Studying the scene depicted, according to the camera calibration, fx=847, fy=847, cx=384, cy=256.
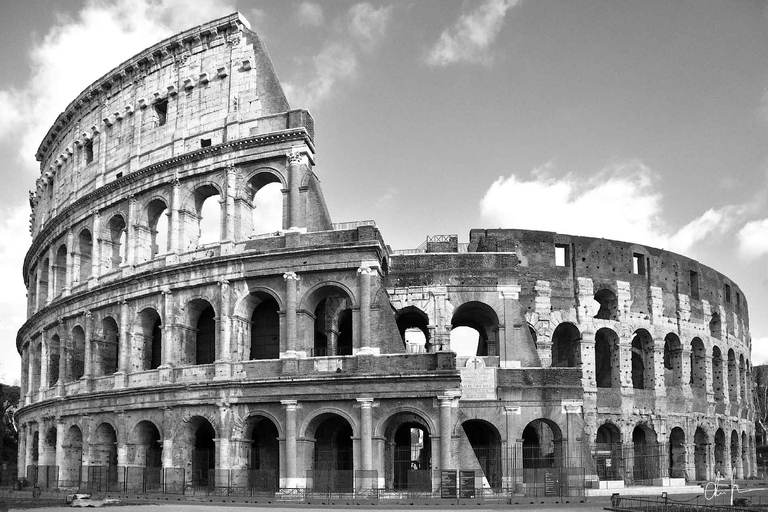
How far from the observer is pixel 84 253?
35281 mm

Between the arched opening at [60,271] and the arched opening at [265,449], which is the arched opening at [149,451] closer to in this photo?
the arched opening at [265,449]

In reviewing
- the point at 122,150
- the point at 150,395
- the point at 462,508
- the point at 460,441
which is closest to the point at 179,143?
the point at 122,150

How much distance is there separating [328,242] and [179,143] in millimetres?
7652

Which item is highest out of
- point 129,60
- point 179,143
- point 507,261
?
Answer: point 129,60

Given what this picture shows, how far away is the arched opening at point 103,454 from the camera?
30016mm

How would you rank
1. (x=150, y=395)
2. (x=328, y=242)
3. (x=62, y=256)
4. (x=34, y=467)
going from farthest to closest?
(x=62, y=256), (x=34, y=467), (x=150, y=395), (x=328, y=242)

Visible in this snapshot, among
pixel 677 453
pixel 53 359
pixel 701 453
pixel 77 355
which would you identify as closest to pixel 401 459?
pixel 77 355

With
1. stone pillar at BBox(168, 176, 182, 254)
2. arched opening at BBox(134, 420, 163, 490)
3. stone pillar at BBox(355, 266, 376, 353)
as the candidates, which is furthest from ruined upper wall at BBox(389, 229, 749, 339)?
arched opening at BBox(134, 420, 163, 490)

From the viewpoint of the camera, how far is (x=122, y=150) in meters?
33.5

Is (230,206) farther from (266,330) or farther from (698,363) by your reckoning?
(698,363)

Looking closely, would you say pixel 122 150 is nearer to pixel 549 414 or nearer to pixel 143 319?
pixel 143 319

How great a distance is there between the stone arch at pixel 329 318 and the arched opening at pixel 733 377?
22.2m

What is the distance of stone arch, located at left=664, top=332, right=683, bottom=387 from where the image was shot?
3844cm

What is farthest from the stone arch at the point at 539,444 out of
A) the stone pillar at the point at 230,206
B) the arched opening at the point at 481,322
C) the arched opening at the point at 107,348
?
the arched opening at the point at 107,348
